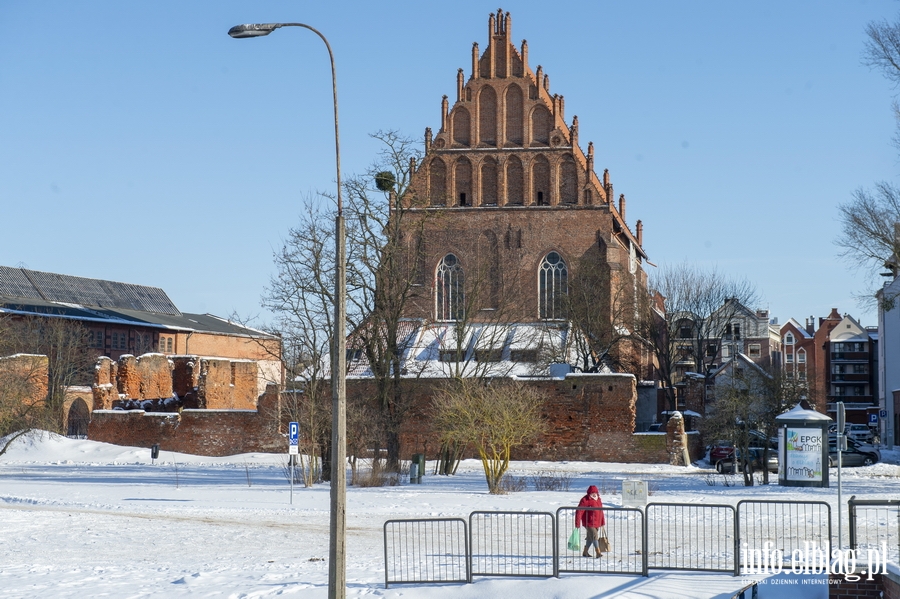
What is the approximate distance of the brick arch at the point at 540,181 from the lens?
5222 centimetres

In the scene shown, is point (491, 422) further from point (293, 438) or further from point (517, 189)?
point (517, 189)

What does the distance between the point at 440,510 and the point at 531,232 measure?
107ft

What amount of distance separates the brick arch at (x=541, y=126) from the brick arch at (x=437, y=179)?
475 cm

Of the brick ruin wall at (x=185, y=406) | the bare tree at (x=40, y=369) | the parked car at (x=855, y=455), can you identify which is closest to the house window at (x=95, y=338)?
the bare tree at (x=40, y=369)

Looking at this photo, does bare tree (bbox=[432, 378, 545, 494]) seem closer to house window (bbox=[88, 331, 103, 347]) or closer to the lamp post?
the lamp post

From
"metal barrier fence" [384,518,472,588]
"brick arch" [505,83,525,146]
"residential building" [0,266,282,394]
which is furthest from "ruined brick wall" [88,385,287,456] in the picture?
"metal barrier fence" [384,518,472,588]

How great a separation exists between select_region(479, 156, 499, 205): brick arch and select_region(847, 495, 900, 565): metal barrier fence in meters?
34.1

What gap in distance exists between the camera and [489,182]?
173 ft

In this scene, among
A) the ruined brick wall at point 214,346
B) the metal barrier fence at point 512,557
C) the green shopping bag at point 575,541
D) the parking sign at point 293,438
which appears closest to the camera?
the metal barrier fence at point 512,557

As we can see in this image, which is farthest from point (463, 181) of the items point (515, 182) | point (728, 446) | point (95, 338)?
point (95, 338)

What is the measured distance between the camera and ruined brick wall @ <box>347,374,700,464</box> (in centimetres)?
3931

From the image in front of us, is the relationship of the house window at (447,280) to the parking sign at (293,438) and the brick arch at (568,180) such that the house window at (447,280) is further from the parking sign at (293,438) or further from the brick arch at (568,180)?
the parking sign at (293,438)

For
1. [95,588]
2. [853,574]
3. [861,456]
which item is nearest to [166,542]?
[95,588]

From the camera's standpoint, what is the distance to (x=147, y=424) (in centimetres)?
4609
